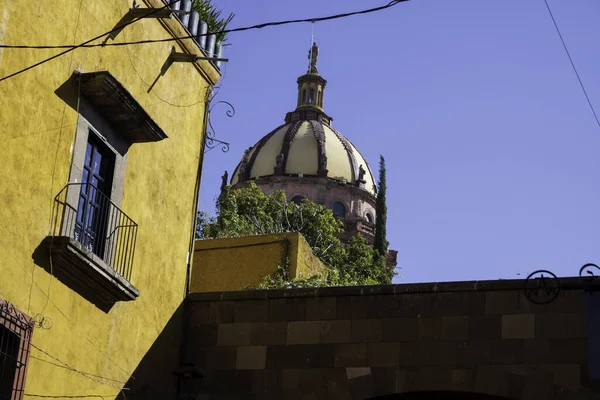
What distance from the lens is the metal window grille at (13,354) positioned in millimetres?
9828

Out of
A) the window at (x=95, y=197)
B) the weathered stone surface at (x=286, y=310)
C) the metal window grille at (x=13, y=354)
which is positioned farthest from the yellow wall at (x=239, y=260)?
the metal window grille at (x=13, y=354)

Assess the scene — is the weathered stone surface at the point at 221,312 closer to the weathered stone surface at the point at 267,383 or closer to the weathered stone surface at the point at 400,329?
the weathered stone surface at the point at 267,383

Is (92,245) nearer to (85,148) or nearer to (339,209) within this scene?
(85,148)

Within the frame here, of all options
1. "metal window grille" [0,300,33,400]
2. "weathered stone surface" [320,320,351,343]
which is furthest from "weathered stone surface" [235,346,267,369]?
"metal window grille" [0,300,33,400]

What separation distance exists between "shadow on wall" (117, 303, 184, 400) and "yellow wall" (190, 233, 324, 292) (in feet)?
13.2

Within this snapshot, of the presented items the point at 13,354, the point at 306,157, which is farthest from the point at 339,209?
the point at 13,354

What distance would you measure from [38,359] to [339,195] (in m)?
58.2

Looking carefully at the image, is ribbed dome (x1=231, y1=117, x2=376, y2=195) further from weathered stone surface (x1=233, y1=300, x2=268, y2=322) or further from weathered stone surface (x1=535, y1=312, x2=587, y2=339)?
weathered stone surface (x1=535, y1=312, x2=587, y2=339)

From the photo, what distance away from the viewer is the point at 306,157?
68438mm

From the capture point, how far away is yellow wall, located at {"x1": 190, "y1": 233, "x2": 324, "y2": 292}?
669 inches

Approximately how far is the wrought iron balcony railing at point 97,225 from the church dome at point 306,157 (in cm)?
5567

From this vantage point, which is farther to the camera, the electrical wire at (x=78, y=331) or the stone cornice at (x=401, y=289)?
the stone cornice at (x=401, y=289)

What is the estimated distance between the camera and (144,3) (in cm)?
1234

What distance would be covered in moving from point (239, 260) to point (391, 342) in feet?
17.8
